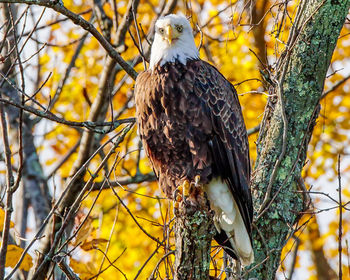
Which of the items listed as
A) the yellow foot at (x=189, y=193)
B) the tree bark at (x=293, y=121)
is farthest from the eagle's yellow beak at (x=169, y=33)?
the yellow foot at (x=189, y=193)

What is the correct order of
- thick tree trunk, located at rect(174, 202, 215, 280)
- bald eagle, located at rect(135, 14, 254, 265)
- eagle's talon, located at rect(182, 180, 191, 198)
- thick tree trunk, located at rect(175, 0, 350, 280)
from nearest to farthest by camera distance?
thick tree trunk, located at rect(174, 202, 215, 280) → eagle's talon, located at rect(182, 180, 191, 198) → thick tree trunk, located at rect(175, 0, 350, 280) → bald eagle, located at rect(135, 14, 254, 265)

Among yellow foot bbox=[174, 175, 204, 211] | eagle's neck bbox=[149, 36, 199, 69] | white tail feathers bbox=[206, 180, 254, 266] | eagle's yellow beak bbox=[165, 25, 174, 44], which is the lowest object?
yellow foot bbox=[174, 175, 204, 211]

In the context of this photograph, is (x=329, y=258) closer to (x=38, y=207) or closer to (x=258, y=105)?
(x=258, y=105)

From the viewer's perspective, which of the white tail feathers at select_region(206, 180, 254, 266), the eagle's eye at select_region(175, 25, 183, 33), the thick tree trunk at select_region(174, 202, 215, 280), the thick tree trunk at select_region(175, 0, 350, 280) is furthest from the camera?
the eagle's eye at select_region(175, 25, 183, 33)

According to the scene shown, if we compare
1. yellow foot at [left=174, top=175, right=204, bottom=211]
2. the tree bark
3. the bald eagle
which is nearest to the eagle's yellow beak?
the bald eagle

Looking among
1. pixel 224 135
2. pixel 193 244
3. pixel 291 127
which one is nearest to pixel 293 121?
pixel 291 127

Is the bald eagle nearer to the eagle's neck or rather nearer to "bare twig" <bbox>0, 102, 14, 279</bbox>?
the eagle's neck

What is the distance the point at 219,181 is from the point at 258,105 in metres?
4.39

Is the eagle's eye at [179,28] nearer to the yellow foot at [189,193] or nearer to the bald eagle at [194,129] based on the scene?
the bald eagle at [194,129]

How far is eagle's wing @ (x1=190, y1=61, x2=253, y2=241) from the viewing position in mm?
4156

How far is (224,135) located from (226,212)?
0.60 metres

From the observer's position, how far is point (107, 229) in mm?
8641

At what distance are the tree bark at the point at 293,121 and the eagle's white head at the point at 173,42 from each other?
2.20ft

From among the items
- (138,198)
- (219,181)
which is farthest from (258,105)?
(219,181)
